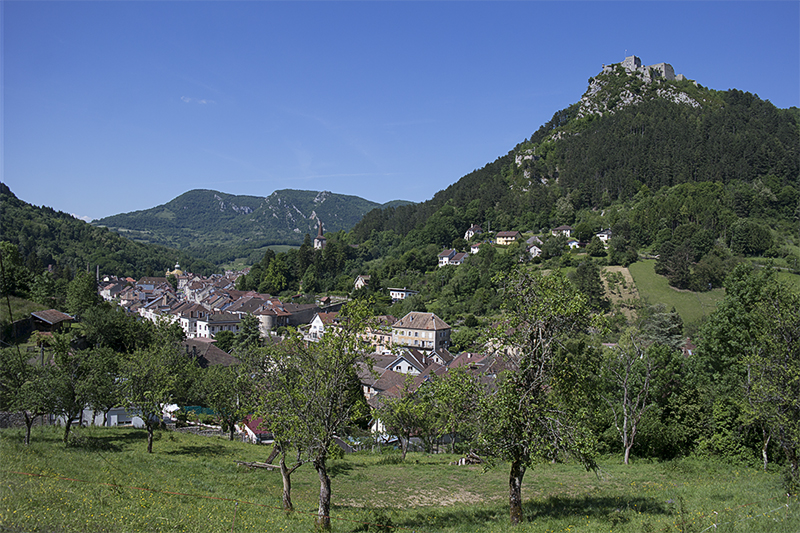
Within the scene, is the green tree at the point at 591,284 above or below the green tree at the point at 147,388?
above

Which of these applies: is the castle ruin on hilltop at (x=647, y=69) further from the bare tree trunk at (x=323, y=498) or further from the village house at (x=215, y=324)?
the bare tree trunk at (x=323, y=498)

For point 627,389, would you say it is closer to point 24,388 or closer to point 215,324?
point 24,388

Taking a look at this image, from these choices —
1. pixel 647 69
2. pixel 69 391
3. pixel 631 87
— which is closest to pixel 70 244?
pixel 69 391

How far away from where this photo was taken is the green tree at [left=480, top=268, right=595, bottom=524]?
384 inches

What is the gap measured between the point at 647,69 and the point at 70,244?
190480 mm

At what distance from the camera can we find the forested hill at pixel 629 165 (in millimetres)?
102125

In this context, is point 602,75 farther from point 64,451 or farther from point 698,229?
point 64,451

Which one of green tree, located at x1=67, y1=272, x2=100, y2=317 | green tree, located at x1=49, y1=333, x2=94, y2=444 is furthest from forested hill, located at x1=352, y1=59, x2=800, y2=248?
green tree, located at x1=49, y1=333, x2=94, y2=444

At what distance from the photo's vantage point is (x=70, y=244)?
139 m

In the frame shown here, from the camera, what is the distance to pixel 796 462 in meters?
13.7

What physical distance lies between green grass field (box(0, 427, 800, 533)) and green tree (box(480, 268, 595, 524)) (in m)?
1.73

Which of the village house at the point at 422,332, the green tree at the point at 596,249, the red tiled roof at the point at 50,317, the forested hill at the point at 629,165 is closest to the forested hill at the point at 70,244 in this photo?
the red tiled roof at the point at 50,317

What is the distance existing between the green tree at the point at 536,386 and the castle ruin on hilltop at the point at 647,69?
177613 mm

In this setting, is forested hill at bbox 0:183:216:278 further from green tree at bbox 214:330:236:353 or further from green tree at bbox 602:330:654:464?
green tree at bbox 602:330:654:464
